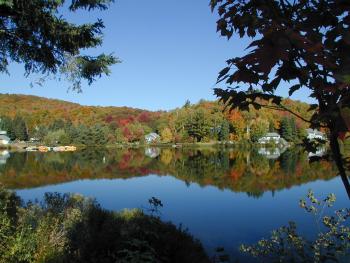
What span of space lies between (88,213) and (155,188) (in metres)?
16.4

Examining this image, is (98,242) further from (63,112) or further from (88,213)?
(63,112)

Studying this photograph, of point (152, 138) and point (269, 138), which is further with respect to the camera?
point (152, 138)

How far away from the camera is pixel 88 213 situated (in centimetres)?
971

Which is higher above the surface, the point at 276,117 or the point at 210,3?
the point at 276,117

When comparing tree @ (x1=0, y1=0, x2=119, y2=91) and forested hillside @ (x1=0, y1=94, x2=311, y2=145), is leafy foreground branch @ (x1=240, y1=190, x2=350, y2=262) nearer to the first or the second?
tree @ (x1=0, y1=0, x2=119, y2=91)

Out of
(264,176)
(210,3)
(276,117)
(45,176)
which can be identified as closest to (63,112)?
(276,117)

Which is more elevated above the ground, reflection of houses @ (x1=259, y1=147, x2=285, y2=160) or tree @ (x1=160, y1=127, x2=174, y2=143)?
tree @ (x1=160, y1=127, x2=174, y2=143)

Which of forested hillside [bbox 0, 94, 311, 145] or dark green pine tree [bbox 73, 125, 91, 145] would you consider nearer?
dark green pine tree [bbox 73, 125, 91, 145]

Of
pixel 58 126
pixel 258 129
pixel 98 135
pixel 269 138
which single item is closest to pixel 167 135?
pixel 98 135

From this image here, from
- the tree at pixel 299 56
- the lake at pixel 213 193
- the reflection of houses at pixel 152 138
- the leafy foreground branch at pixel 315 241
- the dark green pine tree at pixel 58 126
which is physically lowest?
the lake at pixel 213 193

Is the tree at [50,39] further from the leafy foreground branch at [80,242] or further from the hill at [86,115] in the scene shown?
the hill at [86,115]

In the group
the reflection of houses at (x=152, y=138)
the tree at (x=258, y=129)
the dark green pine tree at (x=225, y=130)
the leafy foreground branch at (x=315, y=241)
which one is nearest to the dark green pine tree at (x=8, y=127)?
the reflection of houses at (x=152, y=138)

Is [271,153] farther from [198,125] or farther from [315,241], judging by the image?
[315,241]

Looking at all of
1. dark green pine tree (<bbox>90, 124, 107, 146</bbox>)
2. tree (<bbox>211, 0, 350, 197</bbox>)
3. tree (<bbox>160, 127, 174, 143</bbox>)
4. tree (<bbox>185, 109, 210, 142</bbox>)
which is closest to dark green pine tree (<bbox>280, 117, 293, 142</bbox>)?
tree (<bbox>185, 109, 210, 142</bbox>)
